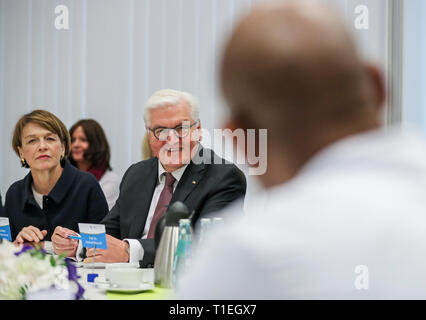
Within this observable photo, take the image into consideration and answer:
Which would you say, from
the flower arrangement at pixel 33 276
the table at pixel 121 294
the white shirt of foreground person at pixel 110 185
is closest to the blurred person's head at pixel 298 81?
the flower arrangement at pixel 33 276

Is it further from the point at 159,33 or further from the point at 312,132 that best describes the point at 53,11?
the point at 312,132

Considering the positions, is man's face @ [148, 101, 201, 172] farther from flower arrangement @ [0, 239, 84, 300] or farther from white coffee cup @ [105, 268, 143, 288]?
flower arrangement @ [0, 239, 84, 300]

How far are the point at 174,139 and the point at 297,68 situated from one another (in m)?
2.35

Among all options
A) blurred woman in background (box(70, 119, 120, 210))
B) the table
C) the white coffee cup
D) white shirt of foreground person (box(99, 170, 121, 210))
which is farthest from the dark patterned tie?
blurred woman in background (box(70, 119, 120, 210))

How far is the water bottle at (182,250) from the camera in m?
2.14

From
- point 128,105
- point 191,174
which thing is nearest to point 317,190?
point 191,174

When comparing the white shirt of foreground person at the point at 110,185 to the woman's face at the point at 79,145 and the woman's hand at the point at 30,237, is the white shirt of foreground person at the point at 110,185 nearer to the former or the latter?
the woman's face at the point at 79,145

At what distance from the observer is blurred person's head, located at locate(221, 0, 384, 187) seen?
81 centimetres

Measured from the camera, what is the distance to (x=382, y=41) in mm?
5207

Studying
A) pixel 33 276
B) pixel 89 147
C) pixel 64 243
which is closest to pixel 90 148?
pixel 89 147

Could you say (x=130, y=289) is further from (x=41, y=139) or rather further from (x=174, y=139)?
(x=41, y=139)

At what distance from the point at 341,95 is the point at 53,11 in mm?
5147

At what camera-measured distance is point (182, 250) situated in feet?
7.09

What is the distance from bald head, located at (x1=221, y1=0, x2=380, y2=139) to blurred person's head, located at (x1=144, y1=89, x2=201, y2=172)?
7.50ft
